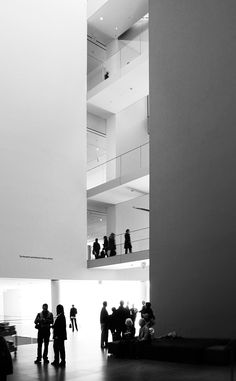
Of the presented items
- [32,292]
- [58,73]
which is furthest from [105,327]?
[32,292]

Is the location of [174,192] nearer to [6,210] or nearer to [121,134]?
[6,210]

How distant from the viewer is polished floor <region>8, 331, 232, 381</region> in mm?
9320

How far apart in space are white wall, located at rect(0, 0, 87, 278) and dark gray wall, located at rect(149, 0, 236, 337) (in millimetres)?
6339

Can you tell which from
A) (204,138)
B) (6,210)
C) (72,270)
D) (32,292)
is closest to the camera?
(204,138)

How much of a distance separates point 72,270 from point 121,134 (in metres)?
→ 8.50

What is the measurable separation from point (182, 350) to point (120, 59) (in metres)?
16.1

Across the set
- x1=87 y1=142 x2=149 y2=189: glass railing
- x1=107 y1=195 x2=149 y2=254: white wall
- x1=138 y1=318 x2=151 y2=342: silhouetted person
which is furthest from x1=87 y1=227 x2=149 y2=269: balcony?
x1=138 y1=318 x2=151 y2=342: silhouetted person

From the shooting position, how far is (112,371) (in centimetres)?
1022

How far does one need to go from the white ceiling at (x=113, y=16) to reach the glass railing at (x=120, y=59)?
90 cm

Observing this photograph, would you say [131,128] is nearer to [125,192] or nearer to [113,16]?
[125,192]

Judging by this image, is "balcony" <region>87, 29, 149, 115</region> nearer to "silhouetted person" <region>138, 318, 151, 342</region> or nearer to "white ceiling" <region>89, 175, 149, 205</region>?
"white ceiling" <region>89, 175, 149, 205</region>

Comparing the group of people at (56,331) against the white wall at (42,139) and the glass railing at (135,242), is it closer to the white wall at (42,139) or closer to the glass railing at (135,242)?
the white wall at (42,139)

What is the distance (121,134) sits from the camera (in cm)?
2556

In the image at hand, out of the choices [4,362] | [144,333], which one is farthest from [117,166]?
[4,362]
